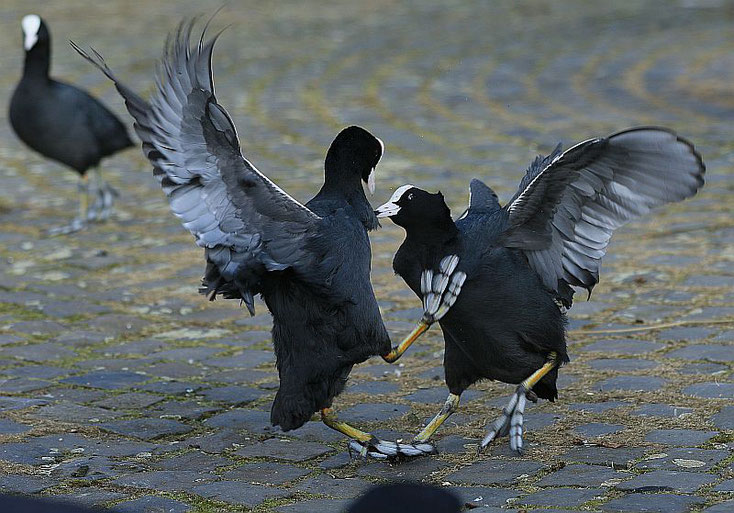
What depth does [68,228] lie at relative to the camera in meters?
8.32

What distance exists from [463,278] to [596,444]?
0.79 metres

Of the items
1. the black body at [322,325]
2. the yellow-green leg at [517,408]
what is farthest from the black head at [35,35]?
the yellow-green leg at [517,408]

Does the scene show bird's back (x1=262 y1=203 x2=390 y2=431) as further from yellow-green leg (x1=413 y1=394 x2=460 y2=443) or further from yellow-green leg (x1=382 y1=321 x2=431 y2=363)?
yellow-green leg (x1=413 y1=394 x2=460 y2=443)

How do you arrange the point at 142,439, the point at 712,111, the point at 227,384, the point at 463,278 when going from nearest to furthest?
the point at 463,278 < the point at 142,439 < the point at 227,384 < the point at 712,111

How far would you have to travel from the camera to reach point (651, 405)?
4754mm

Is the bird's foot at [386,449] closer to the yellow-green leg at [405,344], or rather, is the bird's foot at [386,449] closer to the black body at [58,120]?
the yellow-green leg at [405,344]

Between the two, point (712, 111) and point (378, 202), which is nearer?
point (378, 202)

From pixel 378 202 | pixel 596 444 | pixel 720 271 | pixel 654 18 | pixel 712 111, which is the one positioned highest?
pixel 654 18

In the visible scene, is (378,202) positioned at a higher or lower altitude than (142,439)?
higher

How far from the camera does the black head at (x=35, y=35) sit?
29.2 ft

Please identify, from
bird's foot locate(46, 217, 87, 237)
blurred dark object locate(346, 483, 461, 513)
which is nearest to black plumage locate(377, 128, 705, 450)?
blurred dark object locate(346, 483, 461, 513)

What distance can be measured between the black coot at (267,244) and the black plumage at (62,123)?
4354 mm

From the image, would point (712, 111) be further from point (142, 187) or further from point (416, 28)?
point (416, 28)

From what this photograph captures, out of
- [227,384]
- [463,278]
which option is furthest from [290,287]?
[227,384]
